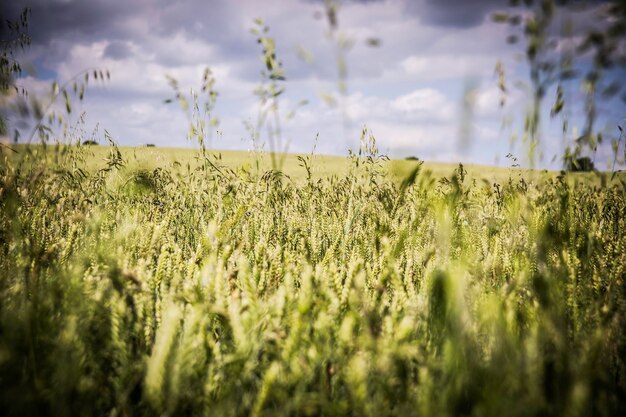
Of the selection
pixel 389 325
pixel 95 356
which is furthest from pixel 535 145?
pixel 95 356

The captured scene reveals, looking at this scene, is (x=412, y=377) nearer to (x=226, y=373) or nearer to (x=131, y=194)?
(x=226, y=373)

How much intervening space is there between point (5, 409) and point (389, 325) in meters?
1.13

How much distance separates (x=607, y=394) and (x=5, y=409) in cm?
186

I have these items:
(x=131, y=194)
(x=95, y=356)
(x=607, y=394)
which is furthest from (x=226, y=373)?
(x=131, y=194)

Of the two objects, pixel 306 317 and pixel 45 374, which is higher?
pixel 306 317

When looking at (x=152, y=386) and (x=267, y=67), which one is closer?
(x=152, y=386)

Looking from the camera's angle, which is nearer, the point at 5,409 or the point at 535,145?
the point at 5,409

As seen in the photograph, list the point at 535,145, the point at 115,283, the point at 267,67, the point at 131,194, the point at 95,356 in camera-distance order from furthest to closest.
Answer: the point at 131,194 → the point at 267,67 → the point at 535,145 → the point at 95,356 → the point at 115,283

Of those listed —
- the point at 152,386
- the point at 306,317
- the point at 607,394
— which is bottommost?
the point at 607,394

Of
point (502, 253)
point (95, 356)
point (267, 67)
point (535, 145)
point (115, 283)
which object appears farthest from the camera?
point (502, 253)

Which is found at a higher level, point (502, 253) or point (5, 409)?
point (502, 253)

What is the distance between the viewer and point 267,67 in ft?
6.86

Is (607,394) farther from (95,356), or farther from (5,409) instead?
(5,409)

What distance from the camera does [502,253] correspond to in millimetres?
2574
